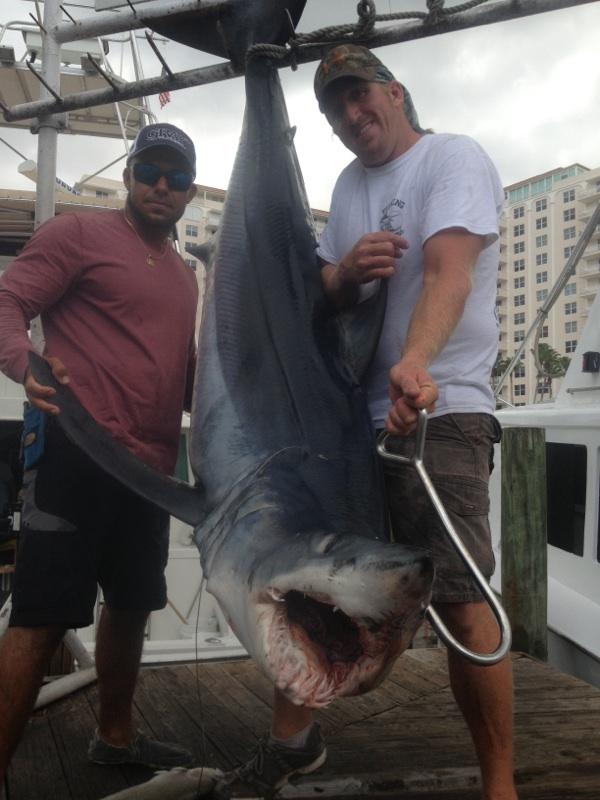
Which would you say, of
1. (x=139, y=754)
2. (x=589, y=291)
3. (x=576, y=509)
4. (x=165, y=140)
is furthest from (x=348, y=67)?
(x=589, y=291)

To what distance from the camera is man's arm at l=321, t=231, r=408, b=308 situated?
58.2 inches

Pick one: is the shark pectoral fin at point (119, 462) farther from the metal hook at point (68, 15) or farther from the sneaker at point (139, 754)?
the metal hook at point (68, 15)

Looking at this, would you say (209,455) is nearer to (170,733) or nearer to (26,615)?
(26,615)

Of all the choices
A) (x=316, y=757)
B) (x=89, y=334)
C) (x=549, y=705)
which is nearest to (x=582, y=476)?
(x=549, y=705)

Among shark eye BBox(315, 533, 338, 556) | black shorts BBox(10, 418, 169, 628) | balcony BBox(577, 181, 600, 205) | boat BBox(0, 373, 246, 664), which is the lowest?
boat BBox(0, 373, 246, 664)

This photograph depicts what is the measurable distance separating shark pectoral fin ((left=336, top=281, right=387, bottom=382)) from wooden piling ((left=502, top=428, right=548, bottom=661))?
268cm

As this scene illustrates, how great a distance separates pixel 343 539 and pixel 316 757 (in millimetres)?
1318

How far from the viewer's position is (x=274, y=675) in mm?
973

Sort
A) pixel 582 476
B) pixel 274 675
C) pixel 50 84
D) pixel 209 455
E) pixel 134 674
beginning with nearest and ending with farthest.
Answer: pixel 274 675 < pixel 209 455 < pixel 134 674 < pixel 50 84 < pixel 582 476

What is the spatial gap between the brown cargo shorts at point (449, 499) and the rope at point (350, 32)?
969 millimetres

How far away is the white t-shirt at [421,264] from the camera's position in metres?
1.57

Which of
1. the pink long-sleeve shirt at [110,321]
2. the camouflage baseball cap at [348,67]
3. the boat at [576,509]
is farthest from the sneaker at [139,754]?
the boat at [576,509]

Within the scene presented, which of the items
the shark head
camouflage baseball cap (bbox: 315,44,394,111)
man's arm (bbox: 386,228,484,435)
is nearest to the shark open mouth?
the shark head

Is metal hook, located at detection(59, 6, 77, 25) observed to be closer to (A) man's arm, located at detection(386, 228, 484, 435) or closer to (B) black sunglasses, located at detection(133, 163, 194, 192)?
(B) black sunglasses, located at detection(133, 163, 194, 192)
